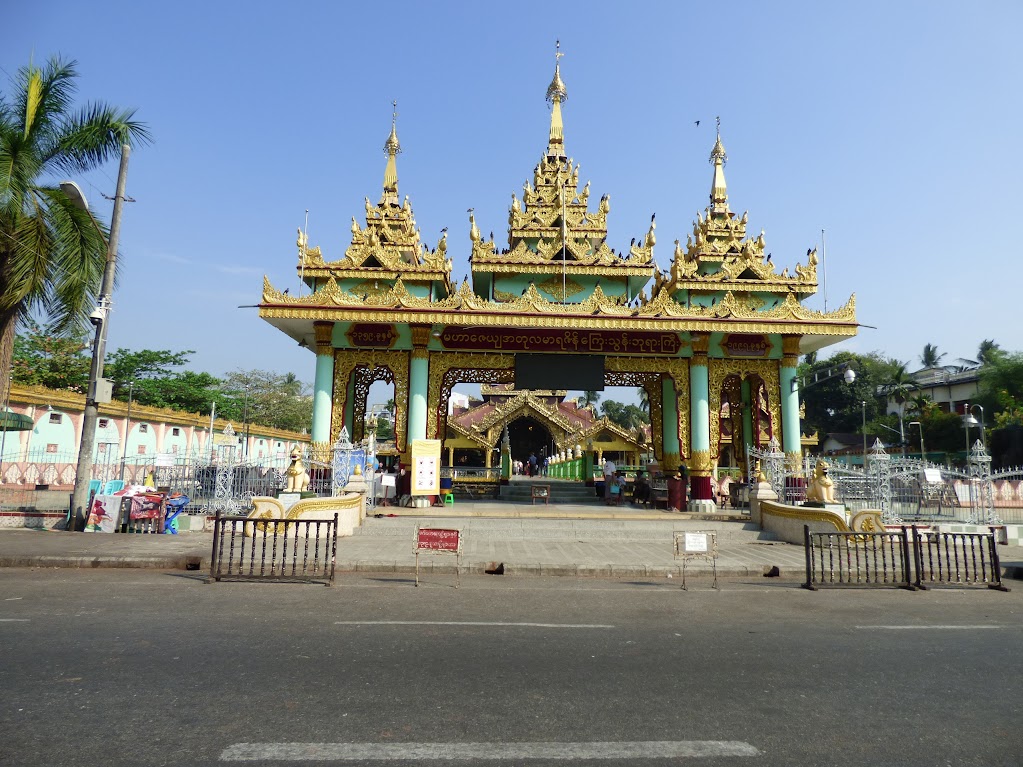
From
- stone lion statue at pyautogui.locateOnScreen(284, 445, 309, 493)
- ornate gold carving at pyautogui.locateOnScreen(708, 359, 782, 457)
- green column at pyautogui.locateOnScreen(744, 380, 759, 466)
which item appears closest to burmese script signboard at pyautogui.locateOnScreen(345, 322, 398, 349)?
stone lion statue at pyautogui.locateOnScreen(284, 445, 309, 493)

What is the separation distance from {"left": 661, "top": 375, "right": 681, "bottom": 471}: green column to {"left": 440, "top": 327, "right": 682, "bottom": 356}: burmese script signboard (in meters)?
1.68

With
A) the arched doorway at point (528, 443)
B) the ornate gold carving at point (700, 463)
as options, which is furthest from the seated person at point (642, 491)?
the arched doorway at point (528, 443)

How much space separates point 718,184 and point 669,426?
479 inches

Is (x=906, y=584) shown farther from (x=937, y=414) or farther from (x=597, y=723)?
(x=937, y=414)

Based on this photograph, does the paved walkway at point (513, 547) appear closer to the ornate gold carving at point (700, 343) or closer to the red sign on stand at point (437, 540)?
the red sign on stand at point (437, 540)

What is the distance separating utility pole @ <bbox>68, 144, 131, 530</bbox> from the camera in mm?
12453

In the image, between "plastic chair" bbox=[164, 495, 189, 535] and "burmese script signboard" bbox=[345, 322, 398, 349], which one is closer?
"plastic chair" bbox=[164, 495, 189, 535]

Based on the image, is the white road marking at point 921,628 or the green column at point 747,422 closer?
the white road marking at point 921,628

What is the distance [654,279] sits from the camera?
23078mm

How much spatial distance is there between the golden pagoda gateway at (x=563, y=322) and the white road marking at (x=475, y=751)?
15.4 meters

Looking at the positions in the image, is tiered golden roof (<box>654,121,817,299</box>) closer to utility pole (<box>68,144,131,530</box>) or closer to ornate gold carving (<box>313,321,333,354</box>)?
ornate gold carving (<box>313,321,333,354</box>)

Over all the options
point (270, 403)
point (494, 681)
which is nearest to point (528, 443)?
point (270, 403)

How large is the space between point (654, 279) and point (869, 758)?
21.0m

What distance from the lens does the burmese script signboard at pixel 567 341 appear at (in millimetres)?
19656
